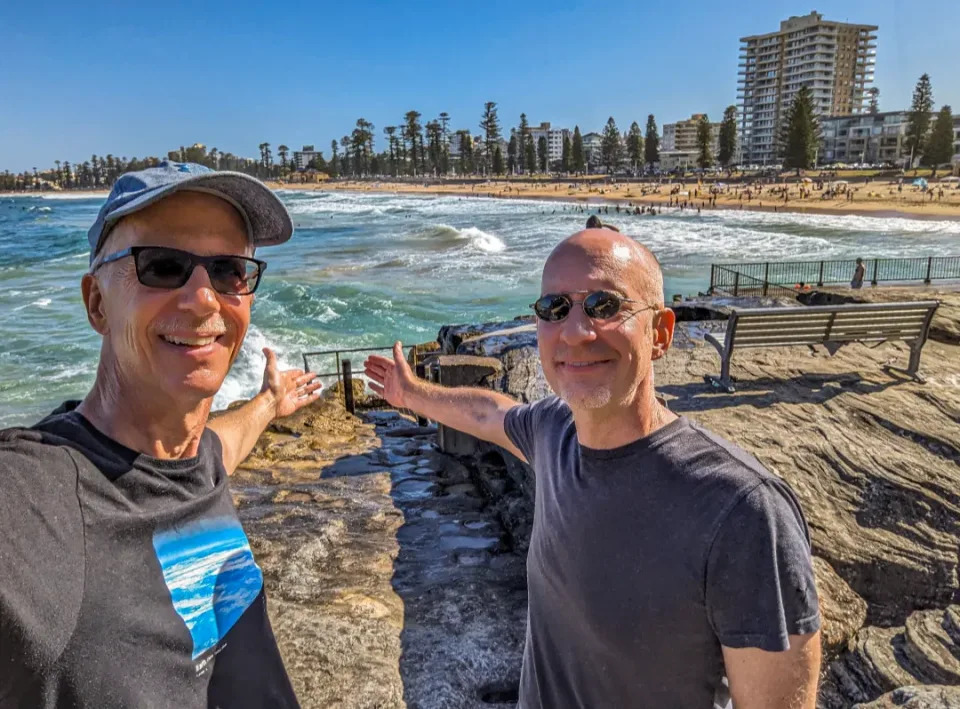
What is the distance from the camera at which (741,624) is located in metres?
1.68

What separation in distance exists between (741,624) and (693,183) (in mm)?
116842

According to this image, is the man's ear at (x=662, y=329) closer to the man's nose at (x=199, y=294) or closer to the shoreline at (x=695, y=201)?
the man's nose at (x=199, y=294)

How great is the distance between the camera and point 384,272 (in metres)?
38.7

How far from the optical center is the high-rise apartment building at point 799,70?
147500mm

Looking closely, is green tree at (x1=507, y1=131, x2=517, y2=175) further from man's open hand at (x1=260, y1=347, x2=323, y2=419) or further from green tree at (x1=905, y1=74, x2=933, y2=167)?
man's open hand at (x1=260, y1=347, x2=323, y2=419)

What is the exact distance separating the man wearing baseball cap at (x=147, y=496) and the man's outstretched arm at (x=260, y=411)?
30 cm

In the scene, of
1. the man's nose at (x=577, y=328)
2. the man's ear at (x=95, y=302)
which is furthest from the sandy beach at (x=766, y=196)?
the man's ear at (x=95, y=302)

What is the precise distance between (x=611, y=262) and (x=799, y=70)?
175319 millimetres

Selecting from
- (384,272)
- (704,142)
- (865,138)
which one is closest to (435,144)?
(704,142)

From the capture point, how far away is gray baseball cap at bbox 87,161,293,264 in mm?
1602

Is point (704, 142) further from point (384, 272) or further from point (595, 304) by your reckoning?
point (595, 304)

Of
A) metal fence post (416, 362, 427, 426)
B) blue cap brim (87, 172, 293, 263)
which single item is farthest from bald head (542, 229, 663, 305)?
metal fence post (416, 362, 427, 426)

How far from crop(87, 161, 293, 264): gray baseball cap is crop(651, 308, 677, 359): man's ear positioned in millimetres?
1152

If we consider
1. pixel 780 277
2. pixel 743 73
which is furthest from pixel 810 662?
pixel 743 73
